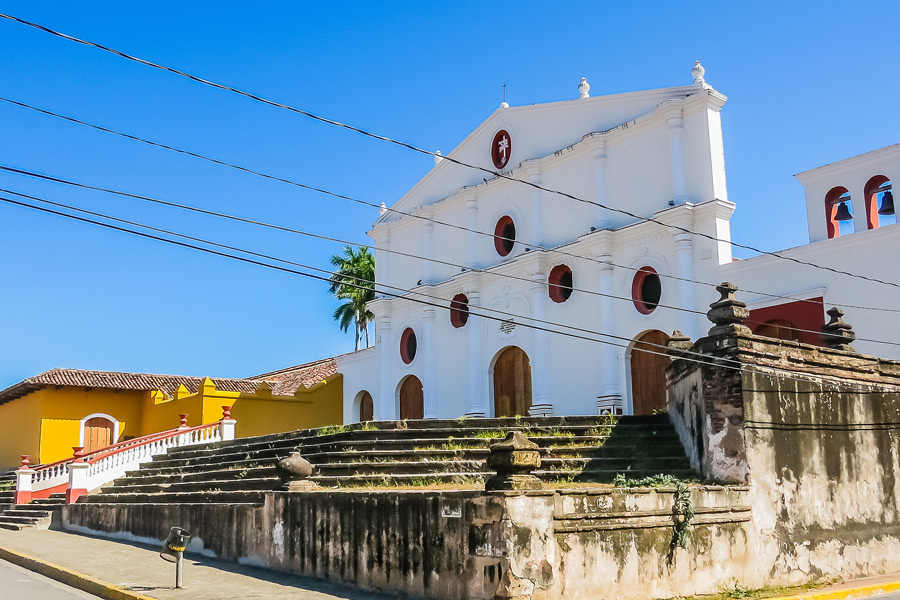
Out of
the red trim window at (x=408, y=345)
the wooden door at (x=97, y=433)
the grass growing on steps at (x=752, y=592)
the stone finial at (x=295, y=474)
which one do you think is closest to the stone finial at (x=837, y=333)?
the grass growing on steps at (x=752, y=592)

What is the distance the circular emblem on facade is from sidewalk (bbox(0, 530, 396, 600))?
13722 mm

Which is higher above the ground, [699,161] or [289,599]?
[699,161]

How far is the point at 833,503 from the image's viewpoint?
1149cm

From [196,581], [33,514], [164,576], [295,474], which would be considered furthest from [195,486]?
[33,514]

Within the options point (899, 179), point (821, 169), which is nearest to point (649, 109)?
point (821, 169)

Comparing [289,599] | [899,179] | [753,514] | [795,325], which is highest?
[899,179]

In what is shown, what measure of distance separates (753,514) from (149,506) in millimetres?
10422

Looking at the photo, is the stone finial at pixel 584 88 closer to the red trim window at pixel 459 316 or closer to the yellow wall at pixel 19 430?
the red trim window at pixel 459 316

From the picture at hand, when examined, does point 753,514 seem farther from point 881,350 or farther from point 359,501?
point 881,350

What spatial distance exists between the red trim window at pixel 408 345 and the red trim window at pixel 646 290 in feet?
26.1

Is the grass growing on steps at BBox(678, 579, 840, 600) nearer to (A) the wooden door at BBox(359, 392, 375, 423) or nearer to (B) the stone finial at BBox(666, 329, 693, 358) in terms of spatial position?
(B) the stone finial at BBox(666, 329, 693, 358)

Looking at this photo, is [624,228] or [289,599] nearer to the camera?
[289,599]

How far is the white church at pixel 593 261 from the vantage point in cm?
1655

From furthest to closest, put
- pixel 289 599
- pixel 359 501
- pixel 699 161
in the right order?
1. pixel 699 161
2. pixel 359 501
3. pixel 289 599
